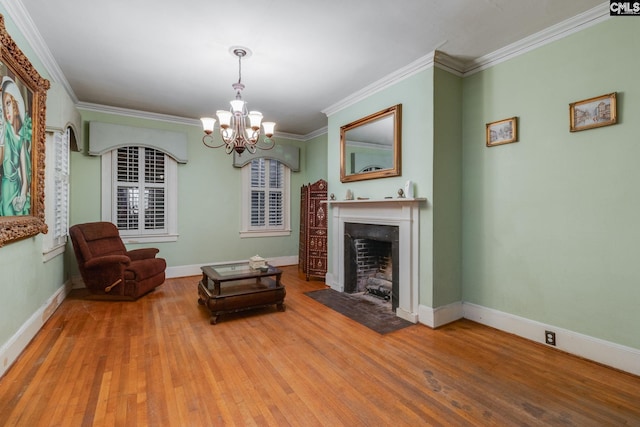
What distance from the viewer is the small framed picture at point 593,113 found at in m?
2.29

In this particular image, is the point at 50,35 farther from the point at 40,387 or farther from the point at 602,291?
the point at 602,291

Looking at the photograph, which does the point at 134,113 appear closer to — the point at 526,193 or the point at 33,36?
the point at 33,36

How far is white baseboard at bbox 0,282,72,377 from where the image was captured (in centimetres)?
217

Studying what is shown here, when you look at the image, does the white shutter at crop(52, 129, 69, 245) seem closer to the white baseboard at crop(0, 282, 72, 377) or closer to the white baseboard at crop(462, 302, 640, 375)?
the white baseboard at crop(0, 282, 72, 377)

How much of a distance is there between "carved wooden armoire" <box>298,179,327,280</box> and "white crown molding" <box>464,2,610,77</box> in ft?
8.69

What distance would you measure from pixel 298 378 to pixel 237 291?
1.46 meters

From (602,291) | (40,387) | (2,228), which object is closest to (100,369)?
(40,387)

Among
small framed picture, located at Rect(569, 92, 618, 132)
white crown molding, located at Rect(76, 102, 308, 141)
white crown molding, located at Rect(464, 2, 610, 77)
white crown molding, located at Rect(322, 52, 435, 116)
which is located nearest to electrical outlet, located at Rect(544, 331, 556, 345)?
small framed picture, located at Rect(569, 92, 618, 132)

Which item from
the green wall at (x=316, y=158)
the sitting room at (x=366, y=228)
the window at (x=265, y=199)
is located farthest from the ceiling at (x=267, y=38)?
the window at (x=265, y=199)

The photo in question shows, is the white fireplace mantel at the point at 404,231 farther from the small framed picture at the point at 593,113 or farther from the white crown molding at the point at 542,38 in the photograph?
the white crown molding at the point at 542,38

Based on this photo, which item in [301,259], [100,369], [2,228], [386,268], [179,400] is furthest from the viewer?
[301,259]

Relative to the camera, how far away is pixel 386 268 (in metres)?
4.14

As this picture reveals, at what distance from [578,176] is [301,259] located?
4.01m

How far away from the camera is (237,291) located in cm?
335
